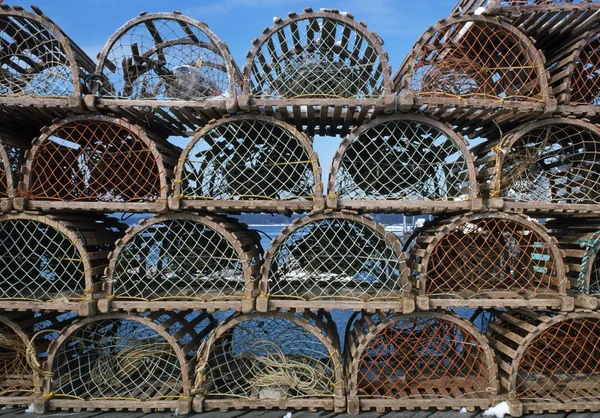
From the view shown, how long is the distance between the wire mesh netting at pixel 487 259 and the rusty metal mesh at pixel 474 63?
125 cm

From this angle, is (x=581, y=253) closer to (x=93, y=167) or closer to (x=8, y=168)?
(x=93, y=167)

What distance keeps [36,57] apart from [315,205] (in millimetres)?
3512

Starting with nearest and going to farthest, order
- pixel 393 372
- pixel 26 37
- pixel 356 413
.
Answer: pixel 356 413 → pixel 393 372 → pixel 26 37

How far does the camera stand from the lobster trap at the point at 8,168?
3.43 metres

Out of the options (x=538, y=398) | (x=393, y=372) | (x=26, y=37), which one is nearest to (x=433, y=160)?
(x=393, y=372)

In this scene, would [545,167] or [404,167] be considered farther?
[545,167]

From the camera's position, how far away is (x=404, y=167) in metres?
3.92

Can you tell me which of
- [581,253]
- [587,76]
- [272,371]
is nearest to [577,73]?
[587,76]

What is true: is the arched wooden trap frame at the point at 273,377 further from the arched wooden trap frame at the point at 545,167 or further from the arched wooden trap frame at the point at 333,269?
the arched wooden trap frame at the point at 545,167

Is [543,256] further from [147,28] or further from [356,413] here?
[147,28]

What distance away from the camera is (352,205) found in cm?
346

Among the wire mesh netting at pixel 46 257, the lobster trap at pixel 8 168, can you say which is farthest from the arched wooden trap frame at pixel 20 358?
the lobster trap at pixel 8 168

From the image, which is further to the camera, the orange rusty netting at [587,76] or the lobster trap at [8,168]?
the orange rusty netting at [587,76]

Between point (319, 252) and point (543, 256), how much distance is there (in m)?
2.14
